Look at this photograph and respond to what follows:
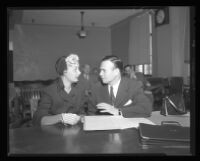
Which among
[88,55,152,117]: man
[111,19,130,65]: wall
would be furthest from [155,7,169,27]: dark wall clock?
[88,55,152,117]: man

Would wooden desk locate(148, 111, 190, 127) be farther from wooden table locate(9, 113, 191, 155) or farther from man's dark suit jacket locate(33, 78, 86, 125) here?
man's dark suit jacket locate(33, 78, 86, 125)

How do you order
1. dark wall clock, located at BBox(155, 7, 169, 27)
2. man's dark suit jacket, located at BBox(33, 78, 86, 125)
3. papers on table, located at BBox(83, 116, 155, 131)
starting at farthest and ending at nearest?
dark wall clock, located at BBox(155, 7, 169, 27), man's dark suit jacket, located at BBox(33, 78, 86, 125), papers on table, located at BBox(83, 116, 155, 131)

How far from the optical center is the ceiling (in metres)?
4.54

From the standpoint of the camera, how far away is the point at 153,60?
418cm

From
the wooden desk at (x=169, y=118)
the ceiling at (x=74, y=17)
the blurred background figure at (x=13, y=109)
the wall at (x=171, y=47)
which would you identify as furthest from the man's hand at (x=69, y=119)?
the ceiling at (x=74, y=17)

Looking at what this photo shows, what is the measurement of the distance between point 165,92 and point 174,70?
680mm

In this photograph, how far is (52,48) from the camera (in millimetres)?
5961

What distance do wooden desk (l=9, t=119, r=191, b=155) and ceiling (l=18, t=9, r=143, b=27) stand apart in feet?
12.6

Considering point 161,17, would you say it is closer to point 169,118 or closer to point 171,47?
point 171,47

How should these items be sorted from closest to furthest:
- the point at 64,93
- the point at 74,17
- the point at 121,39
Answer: the point at 64,93 → the point at 74,17 → the point at 121,39

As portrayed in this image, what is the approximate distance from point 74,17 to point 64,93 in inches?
157

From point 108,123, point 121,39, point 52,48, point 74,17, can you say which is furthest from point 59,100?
point 52,48

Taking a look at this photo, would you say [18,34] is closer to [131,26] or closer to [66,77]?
[131,26]

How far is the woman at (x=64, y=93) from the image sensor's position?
1.21 m
